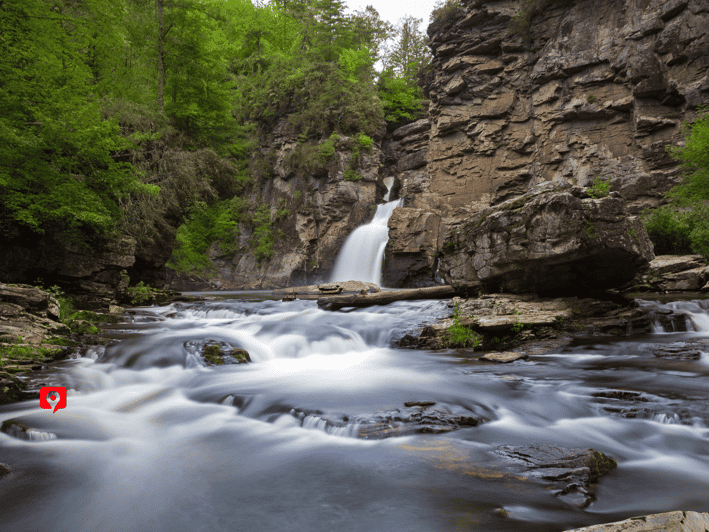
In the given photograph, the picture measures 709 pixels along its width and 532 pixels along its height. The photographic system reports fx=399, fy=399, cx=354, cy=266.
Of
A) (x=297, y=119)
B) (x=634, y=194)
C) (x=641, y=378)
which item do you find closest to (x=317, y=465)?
(x=641, y=378)

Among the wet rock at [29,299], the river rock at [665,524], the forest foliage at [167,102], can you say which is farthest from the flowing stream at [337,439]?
the forest foliage at [167,102]

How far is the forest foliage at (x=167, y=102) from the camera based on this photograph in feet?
30.2

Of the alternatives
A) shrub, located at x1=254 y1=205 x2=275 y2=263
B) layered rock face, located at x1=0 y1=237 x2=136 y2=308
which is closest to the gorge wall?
shrub, located at x1=254 y1=205 x2=275 y2=263

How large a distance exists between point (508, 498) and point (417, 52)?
3810 centimetres

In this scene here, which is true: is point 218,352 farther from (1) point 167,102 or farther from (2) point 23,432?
(1) point 167,102

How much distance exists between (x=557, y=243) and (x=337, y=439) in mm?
6141

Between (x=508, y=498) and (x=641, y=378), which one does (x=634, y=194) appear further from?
(x=508, y=498)

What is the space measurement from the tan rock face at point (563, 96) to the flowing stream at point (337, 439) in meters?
12.1

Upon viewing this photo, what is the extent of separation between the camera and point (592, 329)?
870cm

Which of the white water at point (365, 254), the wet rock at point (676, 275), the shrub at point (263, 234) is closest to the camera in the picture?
the wet rock at point (676, 275)

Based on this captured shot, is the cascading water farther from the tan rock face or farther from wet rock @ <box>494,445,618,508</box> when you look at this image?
wet rock @ <box>494,445,618,508</box>

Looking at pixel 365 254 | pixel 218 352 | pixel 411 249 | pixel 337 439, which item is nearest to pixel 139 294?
pixel 218 352

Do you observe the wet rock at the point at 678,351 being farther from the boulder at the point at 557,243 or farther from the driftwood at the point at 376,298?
the driftwood at the point at 376,298

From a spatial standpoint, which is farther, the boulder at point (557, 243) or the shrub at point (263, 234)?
the shrub at point (263, 234)
